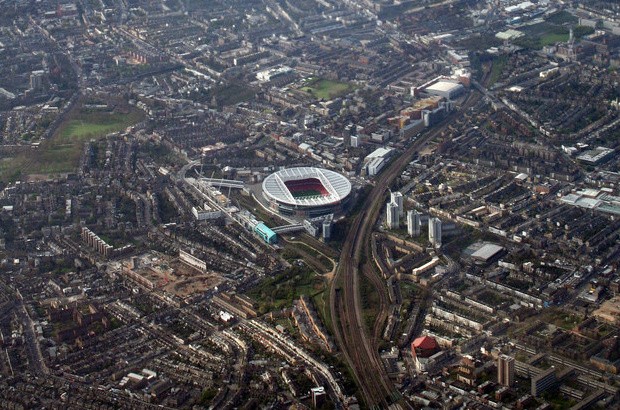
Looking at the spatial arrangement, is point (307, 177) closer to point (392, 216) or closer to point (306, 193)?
point (306, 193)

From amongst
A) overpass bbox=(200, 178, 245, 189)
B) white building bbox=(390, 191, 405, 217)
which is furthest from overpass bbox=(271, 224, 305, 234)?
overpass bbox=(200, 178, 245, 189)

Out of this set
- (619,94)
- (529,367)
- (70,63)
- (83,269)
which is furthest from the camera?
(70,63)

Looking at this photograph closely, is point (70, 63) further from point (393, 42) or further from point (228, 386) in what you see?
point (228, 386)

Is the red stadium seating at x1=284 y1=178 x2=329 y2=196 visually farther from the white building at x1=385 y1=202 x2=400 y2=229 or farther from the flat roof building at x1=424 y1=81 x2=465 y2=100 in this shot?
the flat roof building at x1=424 y1=81 x2=465 y2=100

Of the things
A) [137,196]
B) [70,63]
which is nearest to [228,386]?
[137,196]

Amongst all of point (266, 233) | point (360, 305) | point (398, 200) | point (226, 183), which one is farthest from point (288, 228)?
point (360, 305)

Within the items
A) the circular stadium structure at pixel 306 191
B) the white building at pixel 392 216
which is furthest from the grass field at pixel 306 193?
the white building at pixel 392 216
